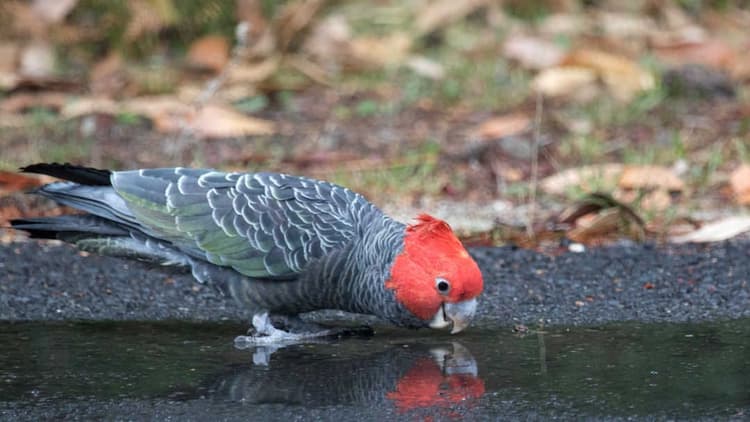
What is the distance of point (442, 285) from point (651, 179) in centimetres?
310

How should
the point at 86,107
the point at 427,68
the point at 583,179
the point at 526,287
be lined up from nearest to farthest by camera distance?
the point at 526,287 < the point at 583,179 < the point at 86,107 < the point at 427,68

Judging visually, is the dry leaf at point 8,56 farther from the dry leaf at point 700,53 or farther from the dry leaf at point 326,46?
the dry leaf at point 700,53

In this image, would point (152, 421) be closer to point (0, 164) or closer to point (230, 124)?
point (0, 164)

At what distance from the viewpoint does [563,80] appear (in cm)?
888

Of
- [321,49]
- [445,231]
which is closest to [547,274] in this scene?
[445,231]

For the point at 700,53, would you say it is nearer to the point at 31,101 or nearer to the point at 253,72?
the point at 253,72

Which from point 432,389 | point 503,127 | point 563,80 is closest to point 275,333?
point 432,389

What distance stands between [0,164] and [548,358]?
4.12m

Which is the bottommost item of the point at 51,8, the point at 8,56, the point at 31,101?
the point at 31,101

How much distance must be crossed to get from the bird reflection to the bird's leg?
0.38 feet

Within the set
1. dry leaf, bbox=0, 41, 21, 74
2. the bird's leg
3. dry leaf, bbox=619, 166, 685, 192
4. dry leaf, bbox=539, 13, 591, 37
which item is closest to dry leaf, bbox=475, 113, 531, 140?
dry leaf, bbox=619, 166, 685, 192

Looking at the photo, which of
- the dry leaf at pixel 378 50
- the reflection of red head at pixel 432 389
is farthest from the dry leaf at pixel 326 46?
the reflection of red head at pixel 432 389

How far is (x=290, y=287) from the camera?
474 cm

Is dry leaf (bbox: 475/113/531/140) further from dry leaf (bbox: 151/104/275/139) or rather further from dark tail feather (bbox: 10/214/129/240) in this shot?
dark tail feather (bbox: 10/214/129/240)
